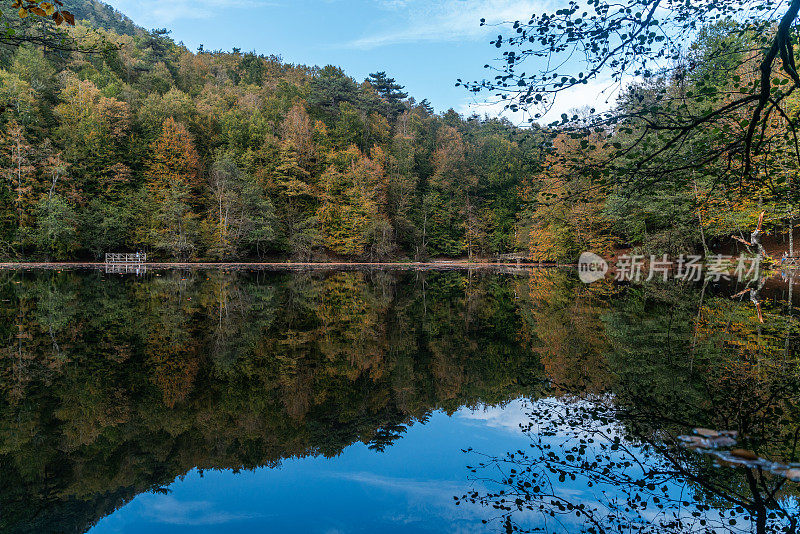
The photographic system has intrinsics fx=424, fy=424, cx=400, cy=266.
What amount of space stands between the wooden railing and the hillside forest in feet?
4.06

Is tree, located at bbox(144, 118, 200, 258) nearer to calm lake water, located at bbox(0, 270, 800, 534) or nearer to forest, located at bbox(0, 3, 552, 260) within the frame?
A: forest, located at bbox(0, 3, 552, 260)

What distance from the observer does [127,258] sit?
35438 millimetres

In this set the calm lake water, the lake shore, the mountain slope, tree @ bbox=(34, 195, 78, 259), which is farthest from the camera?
the mountain slope

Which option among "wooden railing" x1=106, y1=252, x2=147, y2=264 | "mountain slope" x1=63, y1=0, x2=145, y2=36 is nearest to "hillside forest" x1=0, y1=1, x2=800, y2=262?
"wooden railing" x1=106, y1=252, x2=147, y2=264

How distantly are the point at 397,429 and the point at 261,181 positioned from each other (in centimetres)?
4098

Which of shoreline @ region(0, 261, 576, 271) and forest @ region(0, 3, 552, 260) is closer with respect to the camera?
shoreline @ region(0, 261, 576, 271)

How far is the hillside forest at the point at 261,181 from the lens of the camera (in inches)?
1276

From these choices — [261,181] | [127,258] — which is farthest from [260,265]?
[127,258]

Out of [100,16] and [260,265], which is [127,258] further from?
[100,16]

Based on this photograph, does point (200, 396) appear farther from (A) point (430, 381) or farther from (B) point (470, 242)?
(B) point (470, 242)

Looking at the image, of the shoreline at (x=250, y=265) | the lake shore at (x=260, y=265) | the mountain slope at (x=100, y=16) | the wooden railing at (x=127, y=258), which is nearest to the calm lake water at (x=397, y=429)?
the shoreline at (x=250, y=265)

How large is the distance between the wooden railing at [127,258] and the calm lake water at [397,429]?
28674mm

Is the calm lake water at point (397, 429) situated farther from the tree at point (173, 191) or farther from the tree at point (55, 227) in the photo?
the tree at point (173, 191)

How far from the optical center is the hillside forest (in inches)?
1276
